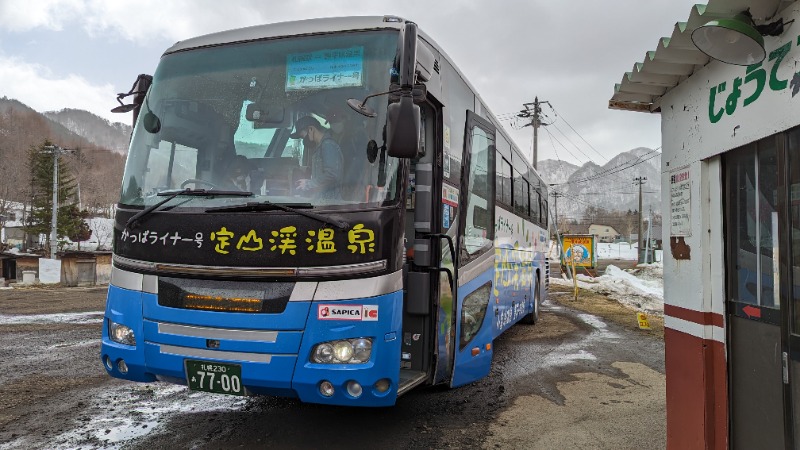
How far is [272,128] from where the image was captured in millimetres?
3982

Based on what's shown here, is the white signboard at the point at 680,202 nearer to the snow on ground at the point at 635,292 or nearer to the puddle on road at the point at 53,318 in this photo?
the snow on ground at the point at 635,292

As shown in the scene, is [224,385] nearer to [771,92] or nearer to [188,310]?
[188,310]

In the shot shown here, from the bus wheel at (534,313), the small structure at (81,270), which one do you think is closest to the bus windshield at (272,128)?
the bus wheel at (534,313)

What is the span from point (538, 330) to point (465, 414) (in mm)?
5639

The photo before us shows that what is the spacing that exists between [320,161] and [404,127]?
69 centimetres

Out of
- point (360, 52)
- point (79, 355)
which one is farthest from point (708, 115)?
point (79, 355)

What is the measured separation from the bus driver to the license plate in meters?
1.34

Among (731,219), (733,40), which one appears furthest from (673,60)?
(731,219)

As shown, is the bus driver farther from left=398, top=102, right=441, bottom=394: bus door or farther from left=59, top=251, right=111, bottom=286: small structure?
left=59, top=251, right=111, bottom=286: small structure

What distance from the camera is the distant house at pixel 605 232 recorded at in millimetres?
113625

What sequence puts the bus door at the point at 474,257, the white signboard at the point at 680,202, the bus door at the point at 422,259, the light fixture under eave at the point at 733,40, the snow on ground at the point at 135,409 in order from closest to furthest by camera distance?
the light fixture under eave at the point at 733,40
the white signboard at the point at 680,202
the snow on ground at the point at 135,409
the bus door at the point at 422,259
the bus door at the point at 474,257

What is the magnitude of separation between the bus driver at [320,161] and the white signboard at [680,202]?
231 centimetres

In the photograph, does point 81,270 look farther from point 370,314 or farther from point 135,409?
point 370,314

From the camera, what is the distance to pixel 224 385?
11.9ft
